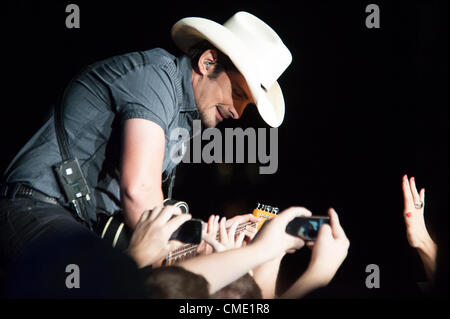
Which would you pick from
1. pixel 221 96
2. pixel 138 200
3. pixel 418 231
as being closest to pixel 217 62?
pixel 221 96

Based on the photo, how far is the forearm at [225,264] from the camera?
1281 mm

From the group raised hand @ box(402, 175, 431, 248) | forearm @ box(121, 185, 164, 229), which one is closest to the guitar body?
forearm @ box(121, 185, 164, 229)

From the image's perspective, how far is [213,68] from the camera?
203 centimetres

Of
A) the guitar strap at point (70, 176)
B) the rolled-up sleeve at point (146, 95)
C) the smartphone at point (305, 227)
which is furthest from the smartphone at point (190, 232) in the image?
the guitar strap at point (70, 176)

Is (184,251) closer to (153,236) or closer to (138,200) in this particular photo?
(138,200)

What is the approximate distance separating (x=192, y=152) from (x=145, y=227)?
5.83 feet

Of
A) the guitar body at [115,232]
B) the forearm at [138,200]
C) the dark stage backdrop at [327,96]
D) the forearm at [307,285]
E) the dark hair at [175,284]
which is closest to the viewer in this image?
the dark hair at [175,284]

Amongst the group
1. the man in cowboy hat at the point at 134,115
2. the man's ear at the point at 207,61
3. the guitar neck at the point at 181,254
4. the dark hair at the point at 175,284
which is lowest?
the guitar neck at the point at 181,254

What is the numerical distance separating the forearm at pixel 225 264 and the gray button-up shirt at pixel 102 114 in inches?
24.0

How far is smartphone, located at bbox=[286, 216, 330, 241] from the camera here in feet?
4.83

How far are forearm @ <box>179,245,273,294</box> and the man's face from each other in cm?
95

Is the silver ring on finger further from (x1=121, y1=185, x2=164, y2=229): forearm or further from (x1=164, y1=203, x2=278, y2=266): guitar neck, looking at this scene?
(x1=121, y1=185, x2=164, y2=229): forearm

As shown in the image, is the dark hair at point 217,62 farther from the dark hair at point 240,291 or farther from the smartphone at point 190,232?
the dark hair at point 240,291

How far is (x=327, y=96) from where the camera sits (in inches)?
107
